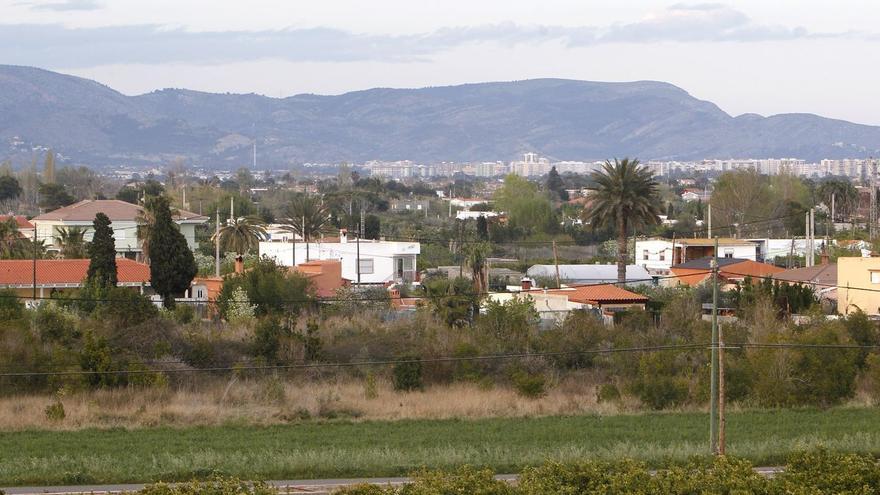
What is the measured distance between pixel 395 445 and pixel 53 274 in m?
29.8

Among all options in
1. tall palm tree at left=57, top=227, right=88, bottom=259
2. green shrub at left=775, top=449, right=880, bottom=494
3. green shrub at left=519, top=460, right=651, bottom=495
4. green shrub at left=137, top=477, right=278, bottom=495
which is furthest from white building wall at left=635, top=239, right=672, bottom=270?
green shrub at left=137, top=477, right=278, bottom=495

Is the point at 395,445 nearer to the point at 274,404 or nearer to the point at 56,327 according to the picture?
the point at 274,404

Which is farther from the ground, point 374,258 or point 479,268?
point 374,258

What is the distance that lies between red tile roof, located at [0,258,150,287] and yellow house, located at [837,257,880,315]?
97.6 feet

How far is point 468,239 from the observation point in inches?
4122

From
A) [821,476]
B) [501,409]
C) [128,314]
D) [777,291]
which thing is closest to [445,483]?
[821,476]

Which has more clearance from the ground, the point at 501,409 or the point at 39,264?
the point at 39,264

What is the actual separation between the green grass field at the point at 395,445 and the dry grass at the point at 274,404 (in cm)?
127

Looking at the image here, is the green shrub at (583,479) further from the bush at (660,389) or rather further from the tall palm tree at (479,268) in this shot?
the tall palm tree at (479,268)

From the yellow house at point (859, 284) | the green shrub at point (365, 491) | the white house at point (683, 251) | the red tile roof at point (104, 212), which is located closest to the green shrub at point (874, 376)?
the yellow house at point (859, 284)

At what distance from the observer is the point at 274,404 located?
127 feet

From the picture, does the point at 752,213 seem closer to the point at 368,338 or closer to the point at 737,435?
the point at 368,338

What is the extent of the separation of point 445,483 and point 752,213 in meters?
98.6

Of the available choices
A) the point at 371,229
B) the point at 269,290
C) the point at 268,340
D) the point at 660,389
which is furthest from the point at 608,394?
the point at 371,229
